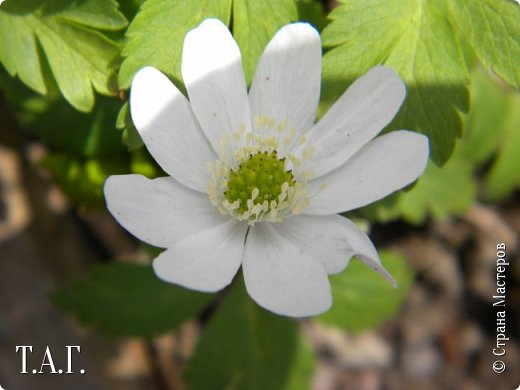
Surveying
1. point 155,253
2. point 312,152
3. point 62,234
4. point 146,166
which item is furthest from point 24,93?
point 312,152

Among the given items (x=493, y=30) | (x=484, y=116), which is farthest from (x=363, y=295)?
(x=493, y=30)

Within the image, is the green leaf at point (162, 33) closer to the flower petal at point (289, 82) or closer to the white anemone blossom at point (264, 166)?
the white anemone blossom at point (264, 166)

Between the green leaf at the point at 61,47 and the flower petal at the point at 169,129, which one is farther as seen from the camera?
the green leaf at the point at 61,47

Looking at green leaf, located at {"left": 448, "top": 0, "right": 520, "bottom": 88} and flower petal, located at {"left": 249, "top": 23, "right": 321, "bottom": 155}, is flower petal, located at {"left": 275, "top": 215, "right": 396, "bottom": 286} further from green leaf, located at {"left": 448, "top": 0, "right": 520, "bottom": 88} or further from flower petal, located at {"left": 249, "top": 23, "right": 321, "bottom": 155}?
green leaf, located at {"left": 448, "top": 0, "right": 520, "bottom": 88}

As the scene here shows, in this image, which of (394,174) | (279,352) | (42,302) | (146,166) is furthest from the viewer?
(42,302)

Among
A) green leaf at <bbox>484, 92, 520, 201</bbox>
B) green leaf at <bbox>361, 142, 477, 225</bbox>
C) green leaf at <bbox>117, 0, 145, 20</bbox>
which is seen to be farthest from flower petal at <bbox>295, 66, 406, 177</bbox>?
green leaf at <bbox>484, 92, 520, 201</bbox>

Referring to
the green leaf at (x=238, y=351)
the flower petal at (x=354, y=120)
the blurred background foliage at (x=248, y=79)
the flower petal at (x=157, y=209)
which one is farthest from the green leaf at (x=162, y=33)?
the green leaf at (x=238, y=351)

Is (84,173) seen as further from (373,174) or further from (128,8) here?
(373,174)

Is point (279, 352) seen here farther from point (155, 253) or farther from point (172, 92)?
point (172, 92)
